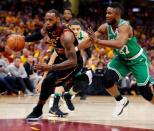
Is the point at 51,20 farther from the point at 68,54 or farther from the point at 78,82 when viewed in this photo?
the point at 78,82

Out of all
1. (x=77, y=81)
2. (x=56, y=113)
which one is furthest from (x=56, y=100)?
(x=77, y=81)

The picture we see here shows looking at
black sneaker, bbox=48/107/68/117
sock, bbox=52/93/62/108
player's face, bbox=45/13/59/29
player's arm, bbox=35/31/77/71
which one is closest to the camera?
player's arm, bbox=35/31/77/71

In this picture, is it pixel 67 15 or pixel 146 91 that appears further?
pixel 67 15

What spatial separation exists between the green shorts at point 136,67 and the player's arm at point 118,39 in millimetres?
574

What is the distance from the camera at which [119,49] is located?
7.32 metres

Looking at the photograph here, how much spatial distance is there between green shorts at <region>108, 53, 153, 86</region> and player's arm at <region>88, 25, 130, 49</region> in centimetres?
57


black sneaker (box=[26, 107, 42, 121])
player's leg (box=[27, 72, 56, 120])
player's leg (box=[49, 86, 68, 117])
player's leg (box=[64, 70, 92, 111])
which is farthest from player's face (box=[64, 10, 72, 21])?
black sneaker (box=[26, 107, 42, 121])

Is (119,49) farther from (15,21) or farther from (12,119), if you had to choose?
(15,21)

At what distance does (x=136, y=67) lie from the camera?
743cm

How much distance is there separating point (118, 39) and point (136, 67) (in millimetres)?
744

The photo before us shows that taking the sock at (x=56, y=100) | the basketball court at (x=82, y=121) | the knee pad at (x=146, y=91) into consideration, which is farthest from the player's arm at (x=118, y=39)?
the sock at (x=56, y=100)

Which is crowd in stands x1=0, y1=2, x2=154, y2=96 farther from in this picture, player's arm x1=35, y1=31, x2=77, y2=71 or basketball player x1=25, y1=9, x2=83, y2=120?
player's arm x1=35, y1=31, x2=77, y2=71

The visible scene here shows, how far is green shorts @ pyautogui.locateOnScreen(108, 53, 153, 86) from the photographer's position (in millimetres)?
7332

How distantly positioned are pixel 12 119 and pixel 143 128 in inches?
77.7
